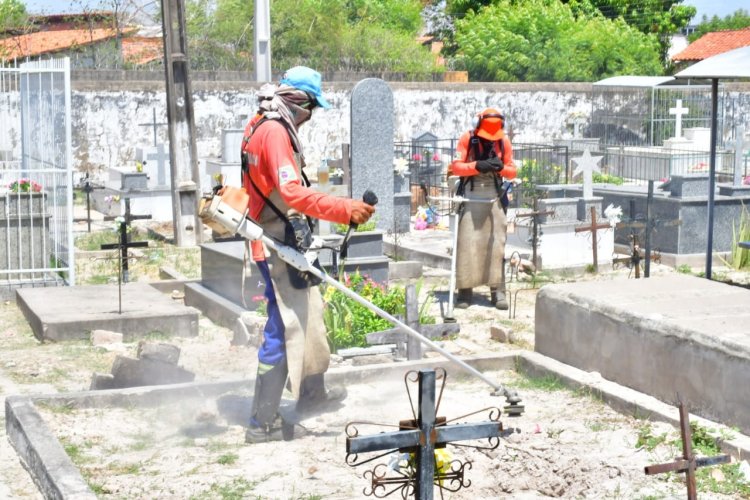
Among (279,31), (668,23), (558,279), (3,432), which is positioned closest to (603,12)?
(668,23)

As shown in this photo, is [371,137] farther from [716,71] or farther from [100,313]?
[100,313]

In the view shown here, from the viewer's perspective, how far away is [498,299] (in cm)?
1020

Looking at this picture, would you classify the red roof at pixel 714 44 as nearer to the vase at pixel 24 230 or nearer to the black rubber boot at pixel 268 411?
the vase at pixel 24 230

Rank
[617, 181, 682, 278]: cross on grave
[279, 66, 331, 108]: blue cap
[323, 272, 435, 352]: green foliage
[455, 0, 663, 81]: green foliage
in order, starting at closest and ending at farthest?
[279, 66, 331, 108]: blue cap < [323, 272, 435, 352]: green foliage < [617, 181, 682, 278]: cross on grave < [455, 0, 663, 81]: green foliage

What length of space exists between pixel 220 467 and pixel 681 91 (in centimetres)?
2606

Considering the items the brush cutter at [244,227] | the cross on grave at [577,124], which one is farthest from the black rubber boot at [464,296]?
the cross on grave at [577,124]

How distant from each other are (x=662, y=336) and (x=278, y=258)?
6.94ft

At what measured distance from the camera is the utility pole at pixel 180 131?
46.4ft

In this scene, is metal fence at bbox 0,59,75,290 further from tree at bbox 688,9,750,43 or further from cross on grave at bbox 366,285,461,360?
tree at bbox 688,9,750,43

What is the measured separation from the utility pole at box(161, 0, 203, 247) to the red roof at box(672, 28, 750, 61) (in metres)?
35.4

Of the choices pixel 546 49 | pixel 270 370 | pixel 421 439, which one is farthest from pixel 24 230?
pixel 546 49

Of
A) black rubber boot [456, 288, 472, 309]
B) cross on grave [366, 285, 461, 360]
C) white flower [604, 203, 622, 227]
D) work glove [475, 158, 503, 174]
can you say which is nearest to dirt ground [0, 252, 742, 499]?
cross on grave [366, 285, 461, 360]

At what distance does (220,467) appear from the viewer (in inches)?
216

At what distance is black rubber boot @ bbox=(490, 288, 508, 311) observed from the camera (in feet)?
33.2
